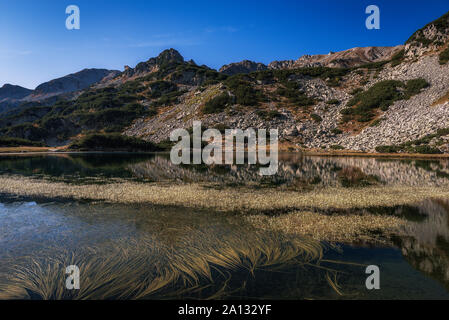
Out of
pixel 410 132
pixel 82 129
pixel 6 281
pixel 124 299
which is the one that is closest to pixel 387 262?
pixel 124 299

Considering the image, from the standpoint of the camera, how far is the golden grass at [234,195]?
19.4 meters

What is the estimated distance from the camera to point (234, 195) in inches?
894

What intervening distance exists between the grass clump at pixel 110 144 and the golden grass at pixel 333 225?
96.3m

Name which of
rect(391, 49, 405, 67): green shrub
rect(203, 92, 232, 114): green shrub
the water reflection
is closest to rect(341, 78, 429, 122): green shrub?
rect(391, 49, 405, 67): green shrub

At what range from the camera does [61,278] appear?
8.73 meters

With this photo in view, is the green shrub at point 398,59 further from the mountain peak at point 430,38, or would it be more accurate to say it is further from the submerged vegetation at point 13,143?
the submerged vegetation at point 13,143

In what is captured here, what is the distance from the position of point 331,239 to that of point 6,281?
1349 centimetres

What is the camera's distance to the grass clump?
105 meters

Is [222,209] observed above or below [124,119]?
below

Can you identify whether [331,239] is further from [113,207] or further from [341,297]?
[113,207]

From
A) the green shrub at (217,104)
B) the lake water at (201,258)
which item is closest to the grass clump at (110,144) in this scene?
the green shrub at (217,104)

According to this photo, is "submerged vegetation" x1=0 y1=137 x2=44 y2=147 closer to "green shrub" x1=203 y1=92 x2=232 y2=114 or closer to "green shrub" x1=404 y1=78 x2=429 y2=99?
"green shrub" x1=203 y1=92 x2=232 y2=114

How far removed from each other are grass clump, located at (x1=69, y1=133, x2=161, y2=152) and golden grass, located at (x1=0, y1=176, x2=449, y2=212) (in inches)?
3108

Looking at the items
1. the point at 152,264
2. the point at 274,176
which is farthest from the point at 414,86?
the point at 152,264
